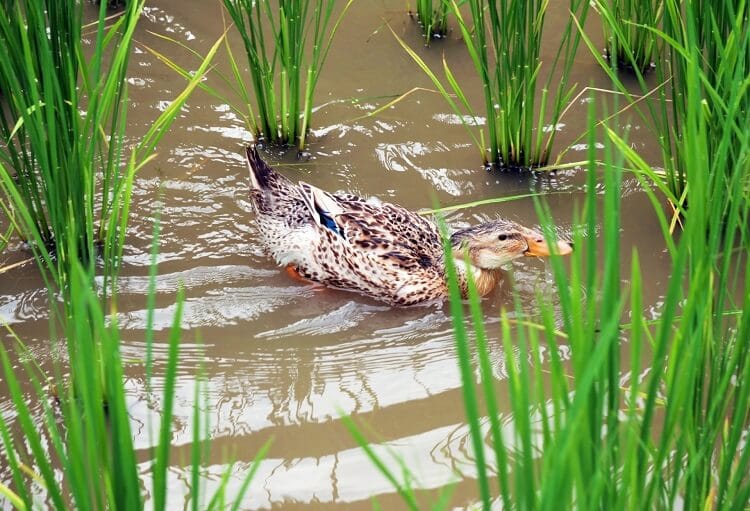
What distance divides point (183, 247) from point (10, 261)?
0.70 m

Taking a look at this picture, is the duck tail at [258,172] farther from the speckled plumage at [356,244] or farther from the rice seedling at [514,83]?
the rice seedling at [514,83]

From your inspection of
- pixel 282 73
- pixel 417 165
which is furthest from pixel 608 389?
pixel 282 73

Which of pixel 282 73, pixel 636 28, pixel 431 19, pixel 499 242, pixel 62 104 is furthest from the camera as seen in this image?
pixel 431 19

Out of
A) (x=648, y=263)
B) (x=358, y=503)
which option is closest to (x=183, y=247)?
(x=358, y=503)

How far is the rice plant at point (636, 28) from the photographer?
468 centimetres

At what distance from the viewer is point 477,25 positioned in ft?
14.4

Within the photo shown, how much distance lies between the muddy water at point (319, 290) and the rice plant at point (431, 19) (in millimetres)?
87

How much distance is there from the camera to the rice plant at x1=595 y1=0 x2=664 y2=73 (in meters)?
4.68

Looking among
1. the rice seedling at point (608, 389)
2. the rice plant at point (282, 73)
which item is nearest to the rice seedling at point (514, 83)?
the rice plant at point (282, 73)

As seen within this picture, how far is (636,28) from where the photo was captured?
521 centimetres

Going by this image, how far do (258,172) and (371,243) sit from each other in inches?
23.9

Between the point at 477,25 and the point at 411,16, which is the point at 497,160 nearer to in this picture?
the point at 477,25

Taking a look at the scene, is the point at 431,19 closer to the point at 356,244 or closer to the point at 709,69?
the point at 356,244

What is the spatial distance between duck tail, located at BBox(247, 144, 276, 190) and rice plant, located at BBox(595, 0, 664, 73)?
5.31ft
